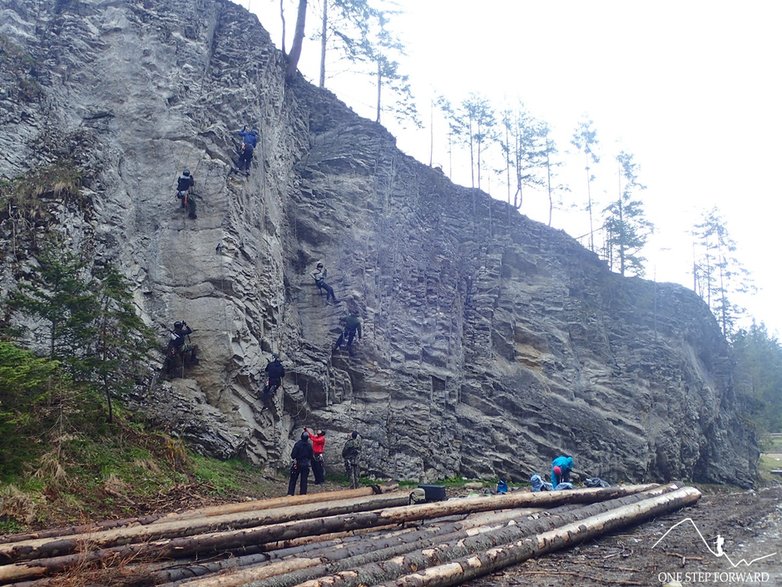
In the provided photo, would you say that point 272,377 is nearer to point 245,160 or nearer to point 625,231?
point 245,160

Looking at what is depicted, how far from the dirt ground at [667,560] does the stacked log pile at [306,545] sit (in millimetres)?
268

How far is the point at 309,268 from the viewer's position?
21.0 m

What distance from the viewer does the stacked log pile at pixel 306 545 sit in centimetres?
561

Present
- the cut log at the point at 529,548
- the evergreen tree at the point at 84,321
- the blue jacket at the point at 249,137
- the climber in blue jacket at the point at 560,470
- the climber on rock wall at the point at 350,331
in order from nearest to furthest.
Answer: the cut log at the point at 529,548, the evergreen tree at the point at 84,321, the climber in blue jacket at the point at 560,470, the blue jacket at the point at 249,137, the climber on rock wall at the point at 350,331

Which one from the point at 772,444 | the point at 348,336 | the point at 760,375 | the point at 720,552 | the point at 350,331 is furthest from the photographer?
the point at 760,375

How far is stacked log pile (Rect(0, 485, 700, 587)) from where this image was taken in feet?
18.4

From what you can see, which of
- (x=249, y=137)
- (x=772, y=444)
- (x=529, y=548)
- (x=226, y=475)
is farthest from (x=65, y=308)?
(x=772, y=444)

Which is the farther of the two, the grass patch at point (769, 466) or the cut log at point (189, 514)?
the grass patch at point (769, 466)

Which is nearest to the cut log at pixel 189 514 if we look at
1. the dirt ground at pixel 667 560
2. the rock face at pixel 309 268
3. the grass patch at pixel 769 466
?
the rock face at pixel 309 268

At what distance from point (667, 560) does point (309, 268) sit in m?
15.6

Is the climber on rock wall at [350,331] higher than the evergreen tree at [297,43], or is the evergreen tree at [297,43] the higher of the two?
the evergreen tree at [297,43]

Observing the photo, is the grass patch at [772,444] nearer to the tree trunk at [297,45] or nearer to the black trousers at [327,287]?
the black trousers at [327,287]

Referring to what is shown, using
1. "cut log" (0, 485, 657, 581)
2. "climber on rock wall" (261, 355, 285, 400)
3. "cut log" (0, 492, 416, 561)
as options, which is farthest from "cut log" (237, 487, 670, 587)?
"climber on rock wall" (261, 355, 285, 400)

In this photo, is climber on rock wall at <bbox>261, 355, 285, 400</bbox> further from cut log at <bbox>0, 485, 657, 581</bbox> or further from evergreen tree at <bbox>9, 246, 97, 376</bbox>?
cut log at <bbox>0, 485, 657, 581</bbox>
